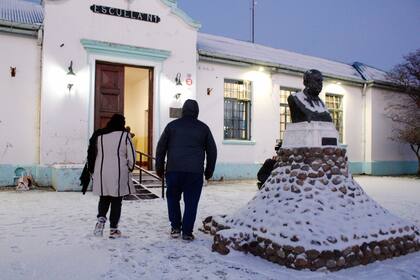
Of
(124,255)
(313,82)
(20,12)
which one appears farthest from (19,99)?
(313,82)

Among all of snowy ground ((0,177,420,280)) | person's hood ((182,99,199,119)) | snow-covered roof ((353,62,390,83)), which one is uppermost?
snow-covered roof ((353,62,390,83))

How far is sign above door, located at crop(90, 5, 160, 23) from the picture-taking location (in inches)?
414

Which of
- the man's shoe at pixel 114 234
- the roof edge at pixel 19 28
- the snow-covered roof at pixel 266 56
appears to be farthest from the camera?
A: the snow-covered roof at pixel 266 56

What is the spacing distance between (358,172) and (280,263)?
44.8 ft

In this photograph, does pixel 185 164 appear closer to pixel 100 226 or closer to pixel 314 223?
pixel 100 226

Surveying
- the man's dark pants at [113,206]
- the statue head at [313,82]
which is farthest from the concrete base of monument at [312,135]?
the man's dark pants at [113,206]

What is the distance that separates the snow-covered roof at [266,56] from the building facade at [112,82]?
0.08m

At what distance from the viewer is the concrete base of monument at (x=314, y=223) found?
13.3 ft

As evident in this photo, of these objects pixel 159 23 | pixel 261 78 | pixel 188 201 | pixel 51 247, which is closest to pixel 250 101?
pixel 261 78

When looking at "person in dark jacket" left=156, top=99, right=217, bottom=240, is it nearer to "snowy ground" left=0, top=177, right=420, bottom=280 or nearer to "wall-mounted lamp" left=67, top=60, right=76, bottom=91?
"snowy ground" left=0, top=177, right=420, bottom=280

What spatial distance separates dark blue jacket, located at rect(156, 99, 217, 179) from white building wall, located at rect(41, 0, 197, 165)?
5.95m

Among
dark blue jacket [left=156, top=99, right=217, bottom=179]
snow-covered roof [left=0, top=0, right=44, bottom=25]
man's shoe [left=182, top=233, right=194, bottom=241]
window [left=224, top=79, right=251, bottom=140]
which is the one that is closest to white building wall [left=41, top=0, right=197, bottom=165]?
snow-covered roof [left=0, top=0, right=44, bottom=25]

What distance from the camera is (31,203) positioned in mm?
7652

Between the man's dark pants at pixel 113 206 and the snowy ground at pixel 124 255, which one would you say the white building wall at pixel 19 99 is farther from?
the man's dark pants at pixel 113 206
